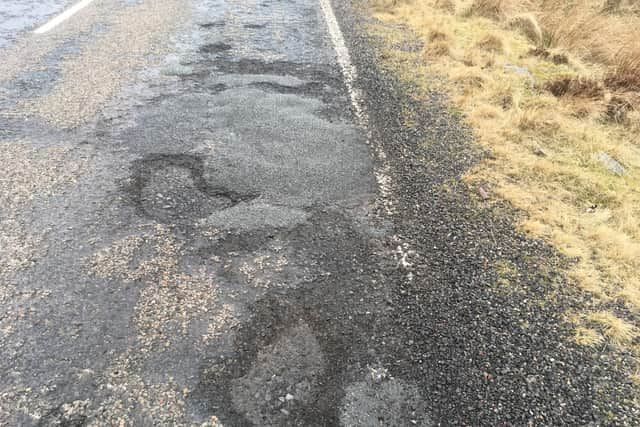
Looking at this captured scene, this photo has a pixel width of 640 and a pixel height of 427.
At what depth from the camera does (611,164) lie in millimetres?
4199

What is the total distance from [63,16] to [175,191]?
486 cm

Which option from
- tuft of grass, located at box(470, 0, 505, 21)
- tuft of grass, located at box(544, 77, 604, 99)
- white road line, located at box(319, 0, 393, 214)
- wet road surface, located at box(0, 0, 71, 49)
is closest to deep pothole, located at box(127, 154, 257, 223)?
white road line, located at box(319, 0, 393, 214)

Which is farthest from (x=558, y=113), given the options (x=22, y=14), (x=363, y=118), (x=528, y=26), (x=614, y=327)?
(x=22, y=14)

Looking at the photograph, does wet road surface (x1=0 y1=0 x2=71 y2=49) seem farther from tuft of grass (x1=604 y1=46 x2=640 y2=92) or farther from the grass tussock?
tuft of grass (x1=604 y1=46 x2=640 y2=92)

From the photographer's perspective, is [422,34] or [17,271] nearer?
[17,271]

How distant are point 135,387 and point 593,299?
2.49m

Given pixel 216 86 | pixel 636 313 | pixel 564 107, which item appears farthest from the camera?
pixel 564 107

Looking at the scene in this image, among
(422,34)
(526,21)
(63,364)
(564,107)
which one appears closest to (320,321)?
(63,364)

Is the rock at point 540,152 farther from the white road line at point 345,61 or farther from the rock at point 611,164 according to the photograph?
the white road line at point 345,61

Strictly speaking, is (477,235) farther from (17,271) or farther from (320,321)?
(17,271)

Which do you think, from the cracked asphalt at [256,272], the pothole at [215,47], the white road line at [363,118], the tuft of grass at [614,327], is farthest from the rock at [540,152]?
the pothole at [215,47]

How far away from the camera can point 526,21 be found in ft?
24.3

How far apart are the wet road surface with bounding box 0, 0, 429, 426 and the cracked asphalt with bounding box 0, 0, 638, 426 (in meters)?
0.01

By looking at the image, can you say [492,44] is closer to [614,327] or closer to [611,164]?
[611,164]
